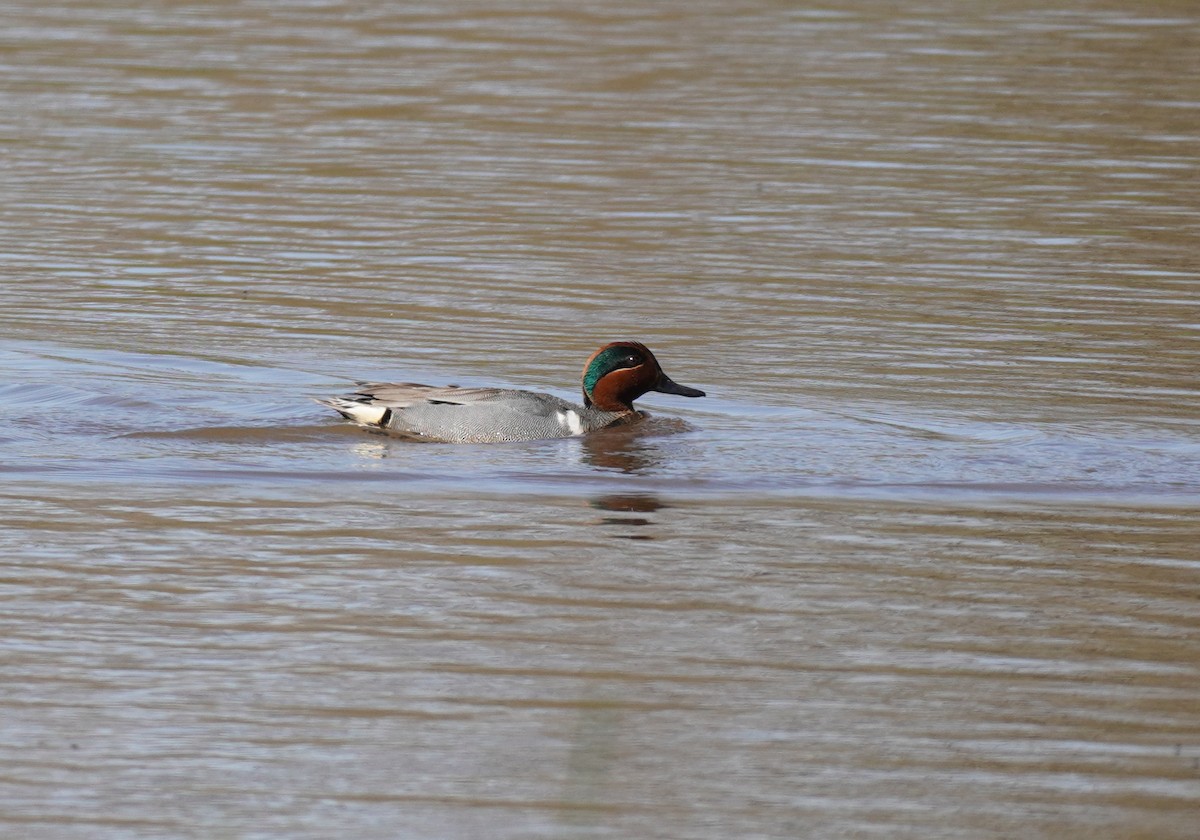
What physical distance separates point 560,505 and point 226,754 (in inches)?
129

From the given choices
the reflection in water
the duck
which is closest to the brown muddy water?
the reflection in water

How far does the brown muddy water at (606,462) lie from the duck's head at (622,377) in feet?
0.67

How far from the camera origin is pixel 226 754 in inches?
231

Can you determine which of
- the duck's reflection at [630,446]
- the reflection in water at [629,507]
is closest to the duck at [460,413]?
the duck's reflection at [630,446]

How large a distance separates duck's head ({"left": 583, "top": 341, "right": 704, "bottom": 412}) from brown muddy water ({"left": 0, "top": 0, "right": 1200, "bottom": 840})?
8.0 inches

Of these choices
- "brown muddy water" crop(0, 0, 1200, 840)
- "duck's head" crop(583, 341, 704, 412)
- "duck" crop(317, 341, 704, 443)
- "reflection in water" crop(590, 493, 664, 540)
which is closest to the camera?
"brown muddy water" crop(0, 0, 1200, 840)

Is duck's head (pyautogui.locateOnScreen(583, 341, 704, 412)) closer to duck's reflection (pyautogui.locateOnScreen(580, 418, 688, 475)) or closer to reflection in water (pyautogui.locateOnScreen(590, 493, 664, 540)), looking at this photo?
duck's reflection (pyautogui.locateOnScreen(580, 418, 688, 475))

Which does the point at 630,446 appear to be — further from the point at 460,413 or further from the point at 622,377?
the point at 460,413

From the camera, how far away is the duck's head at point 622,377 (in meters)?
10.7

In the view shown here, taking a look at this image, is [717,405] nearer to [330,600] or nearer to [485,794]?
[330,600]

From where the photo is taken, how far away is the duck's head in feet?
35.0

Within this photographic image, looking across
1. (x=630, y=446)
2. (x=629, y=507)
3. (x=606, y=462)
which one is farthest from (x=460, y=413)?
(x=629, y=507)

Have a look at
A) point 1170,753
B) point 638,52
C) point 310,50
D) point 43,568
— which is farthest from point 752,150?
point 1170,753

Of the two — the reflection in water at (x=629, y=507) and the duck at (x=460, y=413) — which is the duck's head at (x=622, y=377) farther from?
the reflection in water at (x=629, y=507)
